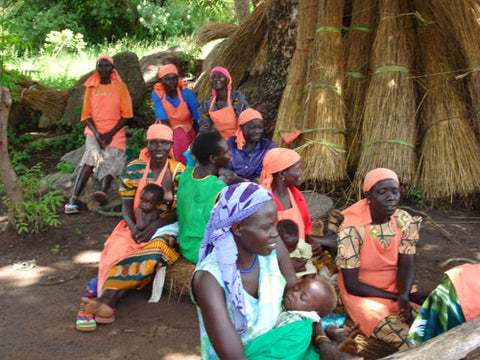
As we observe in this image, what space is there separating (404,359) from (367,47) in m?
4.24

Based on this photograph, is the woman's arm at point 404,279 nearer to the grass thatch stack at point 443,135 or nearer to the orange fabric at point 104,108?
the grass thatch stack at point 443,135

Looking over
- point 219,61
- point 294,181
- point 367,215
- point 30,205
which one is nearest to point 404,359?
point 367,215

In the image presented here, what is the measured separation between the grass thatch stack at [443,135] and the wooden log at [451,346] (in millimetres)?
2762

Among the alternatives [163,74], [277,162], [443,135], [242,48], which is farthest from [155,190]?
[242,48]

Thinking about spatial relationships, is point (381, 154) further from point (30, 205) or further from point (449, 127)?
point (30, 205)

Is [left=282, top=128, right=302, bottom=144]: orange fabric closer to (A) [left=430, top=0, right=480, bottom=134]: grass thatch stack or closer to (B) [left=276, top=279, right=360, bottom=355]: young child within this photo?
(A) [left=430, top=0, right=480, bottom=134]: grass thatch stack

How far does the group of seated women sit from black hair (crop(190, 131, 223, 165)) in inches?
0.4

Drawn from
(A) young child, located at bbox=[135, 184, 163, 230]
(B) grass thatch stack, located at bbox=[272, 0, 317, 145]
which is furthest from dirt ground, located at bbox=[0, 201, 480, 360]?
(B) grass thatch stack, located at bbox=[272, 0, 317, 145]

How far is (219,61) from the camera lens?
7.10 m

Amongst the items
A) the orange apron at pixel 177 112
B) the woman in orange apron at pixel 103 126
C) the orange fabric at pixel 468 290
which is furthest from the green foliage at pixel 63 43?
the orange fabric at pixel 468 290

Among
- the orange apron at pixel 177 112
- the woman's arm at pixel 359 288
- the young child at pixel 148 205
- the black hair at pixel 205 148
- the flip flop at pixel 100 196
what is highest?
the orange apron at pixel 177 112

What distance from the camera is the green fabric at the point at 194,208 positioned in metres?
3.50

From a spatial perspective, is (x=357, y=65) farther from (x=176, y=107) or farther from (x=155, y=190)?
(x=155, y=190)

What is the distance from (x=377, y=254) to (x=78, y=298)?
2.21 m
